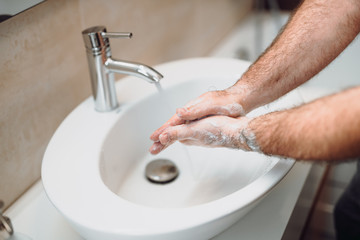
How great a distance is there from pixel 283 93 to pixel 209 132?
0.22 m

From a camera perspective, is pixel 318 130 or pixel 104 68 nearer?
pixel 318 130

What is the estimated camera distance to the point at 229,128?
0.72 metres

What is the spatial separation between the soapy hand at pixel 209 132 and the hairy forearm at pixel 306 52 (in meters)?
0.11

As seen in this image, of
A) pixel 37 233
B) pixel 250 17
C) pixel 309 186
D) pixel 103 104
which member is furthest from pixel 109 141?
pixel 250 17

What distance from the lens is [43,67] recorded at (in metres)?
0.83

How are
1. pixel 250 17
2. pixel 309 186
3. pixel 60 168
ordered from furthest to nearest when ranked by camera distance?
pixel 250 17
pixel 309 186
pixel 60 168

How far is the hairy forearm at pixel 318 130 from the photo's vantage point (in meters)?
0.53

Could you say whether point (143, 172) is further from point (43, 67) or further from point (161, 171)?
point (43, 67)

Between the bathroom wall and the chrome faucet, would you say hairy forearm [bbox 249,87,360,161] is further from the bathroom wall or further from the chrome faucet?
the bathroom wall

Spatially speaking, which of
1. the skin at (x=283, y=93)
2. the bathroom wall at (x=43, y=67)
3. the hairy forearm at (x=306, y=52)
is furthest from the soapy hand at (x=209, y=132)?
the bathroom wall at (x=43, y=67)

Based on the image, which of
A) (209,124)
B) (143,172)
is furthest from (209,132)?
(143,172)

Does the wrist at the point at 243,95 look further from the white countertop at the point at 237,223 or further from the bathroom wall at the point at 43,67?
the bathroom wall at the point at 43,67

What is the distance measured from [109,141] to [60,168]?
14 cm

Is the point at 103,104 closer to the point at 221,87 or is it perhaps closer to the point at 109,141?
the point at 109,141
